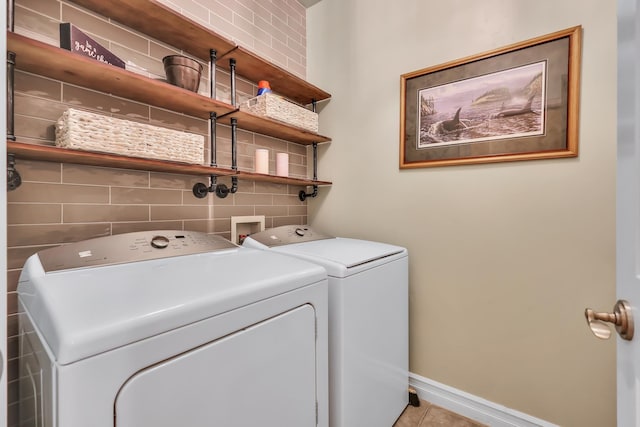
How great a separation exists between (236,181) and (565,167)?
5.39ft

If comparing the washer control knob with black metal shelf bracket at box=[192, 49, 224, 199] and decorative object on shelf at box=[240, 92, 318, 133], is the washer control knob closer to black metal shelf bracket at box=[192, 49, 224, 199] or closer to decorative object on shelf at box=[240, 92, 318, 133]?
black metal shelf bracket at box=[192, 49, 224, 199]

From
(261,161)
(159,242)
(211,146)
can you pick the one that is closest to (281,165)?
(261,161)

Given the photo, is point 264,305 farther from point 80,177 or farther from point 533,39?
point 533,39

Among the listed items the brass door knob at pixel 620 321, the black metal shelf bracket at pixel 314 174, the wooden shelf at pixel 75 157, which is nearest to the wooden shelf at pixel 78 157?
the wooden shelf at pixel 75 157

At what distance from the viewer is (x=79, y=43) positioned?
102cm

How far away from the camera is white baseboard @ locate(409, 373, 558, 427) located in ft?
4.84

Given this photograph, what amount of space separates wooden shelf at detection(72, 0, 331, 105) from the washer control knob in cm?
94

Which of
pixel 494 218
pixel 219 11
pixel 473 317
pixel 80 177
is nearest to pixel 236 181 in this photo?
pixel 80 177

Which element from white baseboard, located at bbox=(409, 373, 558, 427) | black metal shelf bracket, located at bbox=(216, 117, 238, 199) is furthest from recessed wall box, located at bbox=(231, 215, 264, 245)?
white baseboard, located at bbox=(409, 373, 558, 427)

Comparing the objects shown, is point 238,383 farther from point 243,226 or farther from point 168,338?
point 243,226

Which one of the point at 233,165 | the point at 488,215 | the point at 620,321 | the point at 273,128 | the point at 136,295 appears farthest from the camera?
the point at 273,128

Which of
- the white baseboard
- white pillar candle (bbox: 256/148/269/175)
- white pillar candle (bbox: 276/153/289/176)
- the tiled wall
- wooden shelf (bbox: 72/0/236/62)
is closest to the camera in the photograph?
the tiled wall

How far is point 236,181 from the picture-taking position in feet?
5.46

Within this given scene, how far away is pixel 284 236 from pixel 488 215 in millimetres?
1111
